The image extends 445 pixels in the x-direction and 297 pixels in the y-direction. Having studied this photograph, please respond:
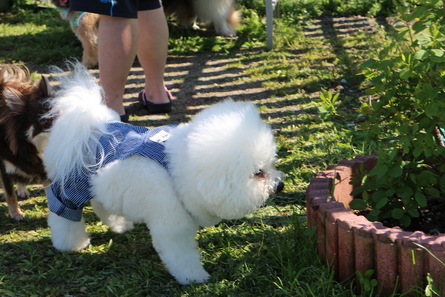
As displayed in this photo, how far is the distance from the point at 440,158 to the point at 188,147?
3.21 feet

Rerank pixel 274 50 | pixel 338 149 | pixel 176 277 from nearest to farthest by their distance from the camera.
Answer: pixel 176 277
pixel 338 149
pixel 274 50

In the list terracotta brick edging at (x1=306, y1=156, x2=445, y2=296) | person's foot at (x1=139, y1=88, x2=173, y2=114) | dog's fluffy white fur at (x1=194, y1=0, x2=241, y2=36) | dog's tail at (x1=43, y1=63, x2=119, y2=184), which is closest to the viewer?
terracotta brick edging at (x1=306, y1=156, x2=445, y2=296)

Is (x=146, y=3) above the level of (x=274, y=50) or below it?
above

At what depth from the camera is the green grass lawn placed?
83.7 inches

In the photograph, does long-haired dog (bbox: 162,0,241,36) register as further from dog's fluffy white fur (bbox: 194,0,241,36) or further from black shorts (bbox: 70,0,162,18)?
black shorts (bbox: 70,0,162,18)

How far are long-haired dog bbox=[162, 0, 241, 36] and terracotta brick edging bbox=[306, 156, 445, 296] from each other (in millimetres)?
3885

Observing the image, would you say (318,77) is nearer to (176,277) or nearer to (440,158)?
(440,158)

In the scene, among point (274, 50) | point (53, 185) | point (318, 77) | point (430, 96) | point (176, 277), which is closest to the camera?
point (430, 96)

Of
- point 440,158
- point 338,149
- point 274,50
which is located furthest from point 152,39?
point 440,158

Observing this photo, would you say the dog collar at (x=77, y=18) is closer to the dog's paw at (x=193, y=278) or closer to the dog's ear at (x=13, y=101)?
the dog's ear at (x=13, y=101)

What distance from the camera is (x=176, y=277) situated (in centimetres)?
215

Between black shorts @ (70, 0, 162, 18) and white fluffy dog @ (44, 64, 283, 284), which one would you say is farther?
black shorts @ (70, 0, 162, 18)

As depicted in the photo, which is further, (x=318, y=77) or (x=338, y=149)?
(x=318, y=77)

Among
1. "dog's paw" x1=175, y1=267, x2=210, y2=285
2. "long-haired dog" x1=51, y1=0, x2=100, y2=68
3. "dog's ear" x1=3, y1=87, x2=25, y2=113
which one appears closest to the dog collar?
"long-haired dog" x1=51, y1=0, x2=100, y2=68
